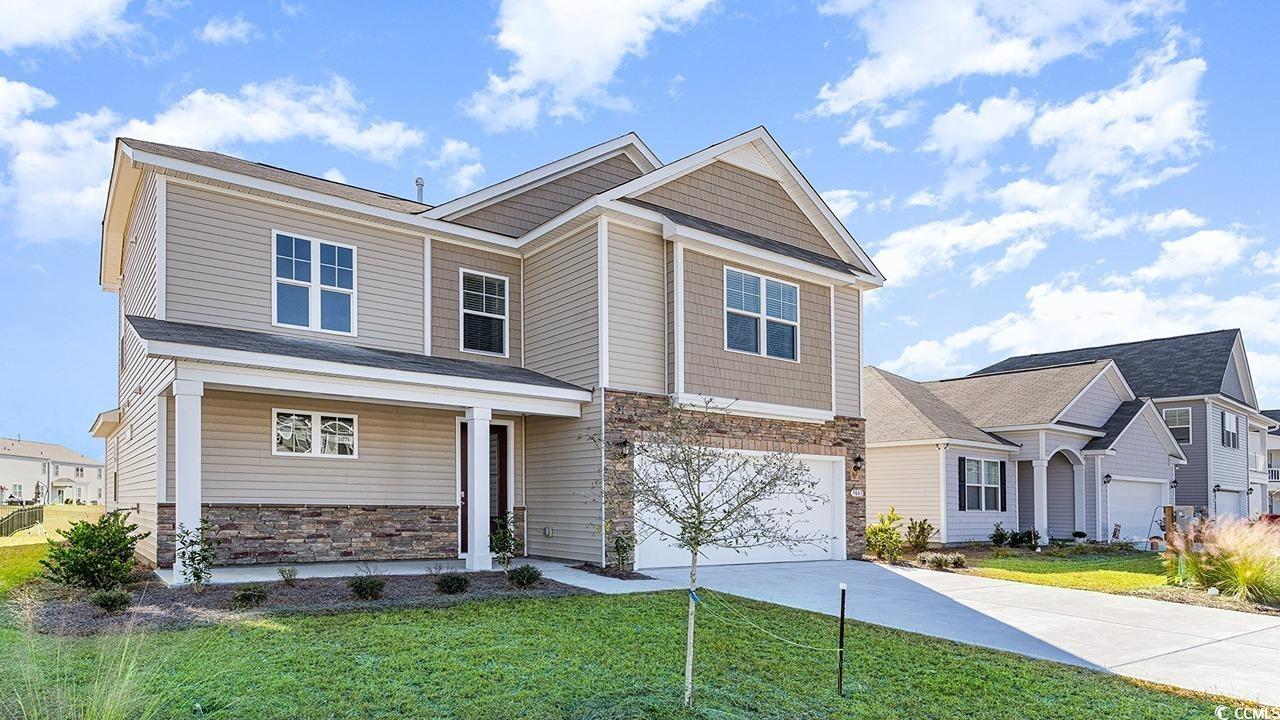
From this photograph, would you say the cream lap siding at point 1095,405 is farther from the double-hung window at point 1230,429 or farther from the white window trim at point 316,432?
the white window trim at point 316,432

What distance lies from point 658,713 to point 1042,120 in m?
16.6

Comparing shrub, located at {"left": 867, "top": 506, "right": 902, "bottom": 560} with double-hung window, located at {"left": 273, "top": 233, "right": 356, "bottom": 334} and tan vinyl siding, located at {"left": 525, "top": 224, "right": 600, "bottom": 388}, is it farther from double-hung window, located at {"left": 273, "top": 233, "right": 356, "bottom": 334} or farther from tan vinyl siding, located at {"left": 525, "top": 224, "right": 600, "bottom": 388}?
double-hung window, located at {"left": 273, "top": 233, "right": 356, "bottom": 334}

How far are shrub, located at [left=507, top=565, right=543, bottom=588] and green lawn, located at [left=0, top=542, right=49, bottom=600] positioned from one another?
19.1ft

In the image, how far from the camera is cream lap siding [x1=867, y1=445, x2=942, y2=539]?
22.2 meters

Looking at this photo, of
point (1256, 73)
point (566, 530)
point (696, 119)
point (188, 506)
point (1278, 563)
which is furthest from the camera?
point (696, 119)

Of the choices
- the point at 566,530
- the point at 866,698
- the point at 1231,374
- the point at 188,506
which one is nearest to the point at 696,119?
Answer: the point at 566,530

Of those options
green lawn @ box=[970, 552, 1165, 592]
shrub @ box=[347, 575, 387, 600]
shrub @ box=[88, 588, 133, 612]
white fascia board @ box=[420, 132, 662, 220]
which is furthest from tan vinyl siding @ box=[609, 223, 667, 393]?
shrub @ box=[88, 588, 133, 612]

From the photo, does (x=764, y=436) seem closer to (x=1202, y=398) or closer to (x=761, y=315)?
(x=761, y=315)

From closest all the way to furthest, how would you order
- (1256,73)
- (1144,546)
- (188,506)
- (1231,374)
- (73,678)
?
(73,678) < (188,506) < (1256,73) < (1144,546) < (1231,374)

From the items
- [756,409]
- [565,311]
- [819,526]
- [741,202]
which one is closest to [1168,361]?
[819,526]

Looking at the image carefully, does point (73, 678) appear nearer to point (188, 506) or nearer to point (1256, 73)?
point (188, 506)

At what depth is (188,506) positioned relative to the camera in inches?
394

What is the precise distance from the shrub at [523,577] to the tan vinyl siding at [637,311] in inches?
146

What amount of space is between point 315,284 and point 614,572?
6.67 m
